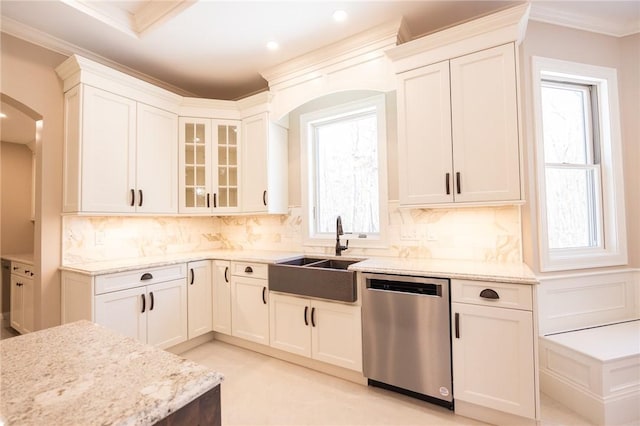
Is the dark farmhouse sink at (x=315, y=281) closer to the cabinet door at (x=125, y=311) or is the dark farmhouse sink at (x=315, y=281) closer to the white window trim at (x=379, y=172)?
the white window trim at (x=379, y=172)

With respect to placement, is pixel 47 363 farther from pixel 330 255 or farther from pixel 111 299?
pixel 330 255

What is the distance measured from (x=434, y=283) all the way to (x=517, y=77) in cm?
150

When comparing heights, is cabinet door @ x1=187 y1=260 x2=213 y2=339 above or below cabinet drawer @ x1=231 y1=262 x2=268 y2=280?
below

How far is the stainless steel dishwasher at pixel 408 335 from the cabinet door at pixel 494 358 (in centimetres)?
8

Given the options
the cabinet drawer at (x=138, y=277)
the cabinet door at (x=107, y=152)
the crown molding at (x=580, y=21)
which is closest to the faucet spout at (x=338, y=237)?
the cabinet drawer at (x=138, y=277)

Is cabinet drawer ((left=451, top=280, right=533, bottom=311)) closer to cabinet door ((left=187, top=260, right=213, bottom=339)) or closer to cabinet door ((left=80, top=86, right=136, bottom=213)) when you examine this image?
cabinet door ((left=187, top=260, right=213, bottom=339))

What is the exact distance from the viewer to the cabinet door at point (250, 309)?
275cm

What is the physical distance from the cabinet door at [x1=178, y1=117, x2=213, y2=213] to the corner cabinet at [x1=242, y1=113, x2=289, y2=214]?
408 mm

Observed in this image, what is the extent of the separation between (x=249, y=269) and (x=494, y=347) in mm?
2035

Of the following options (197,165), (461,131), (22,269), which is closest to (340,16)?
(461,131)

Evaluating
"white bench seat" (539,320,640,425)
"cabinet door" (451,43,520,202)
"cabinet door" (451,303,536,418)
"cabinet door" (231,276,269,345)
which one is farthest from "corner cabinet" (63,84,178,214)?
"white bench seat" (539,320,640,425)

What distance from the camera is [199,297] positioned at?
9.86ft

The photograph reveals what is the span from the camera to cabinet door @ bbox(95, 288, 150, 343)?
234 cm

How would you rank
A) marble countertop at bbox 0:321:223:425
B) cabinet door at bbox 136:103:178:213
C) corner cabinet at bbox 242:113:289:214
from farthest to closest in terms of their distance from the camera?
corner cabinet at bbox 242:113:289:214 < cabinet door at bbox 136:103:178:213 < marble countertop at bbox 0:321:223:425
